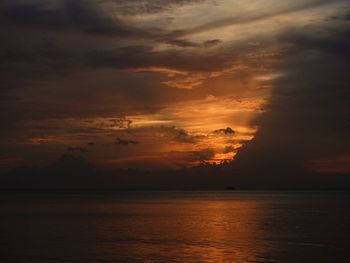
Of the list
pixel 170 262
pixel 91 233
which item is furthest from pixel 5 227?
pixel 170 262

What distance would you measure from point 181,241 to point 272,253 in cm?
992

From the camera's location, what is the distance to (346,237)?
49250 mm

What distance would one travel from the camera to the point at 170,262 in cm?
3425

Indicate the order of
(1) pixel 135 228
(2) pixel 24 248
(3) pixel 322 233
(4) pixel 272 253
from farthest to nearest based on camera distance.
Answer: (1) pixel 135 228 → (3) pixel 322 233 → (2) pixel 24 248 → (4) pixel 272 253

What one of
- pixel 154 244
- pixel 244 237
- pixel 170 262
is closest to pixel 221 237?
pixel 244 237

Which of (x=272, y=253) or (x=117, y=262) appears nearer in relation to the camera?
(x=117, y=262)

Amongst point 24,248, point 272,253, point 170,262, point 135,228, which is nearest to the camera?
point 170,262

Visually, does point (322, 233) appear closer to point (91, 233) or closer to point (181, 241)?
point (181, 241)

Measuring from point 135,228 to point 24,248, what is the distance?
19265 mm

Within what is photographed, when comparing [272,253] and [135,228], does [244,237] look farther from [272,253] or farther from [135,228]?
[135,228]

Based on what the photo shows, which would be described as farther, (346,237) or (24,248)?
(346,237)

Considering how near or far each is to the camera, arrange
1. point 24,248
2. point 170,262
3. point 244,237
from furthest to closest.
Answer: point 244,237 < point 24,248 < point 170,262

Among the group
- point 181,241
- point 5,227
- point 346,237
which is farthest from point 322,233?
point 5,227

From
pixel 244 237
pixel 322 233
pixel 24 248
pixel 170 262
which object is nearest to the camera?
pixel 170 262
